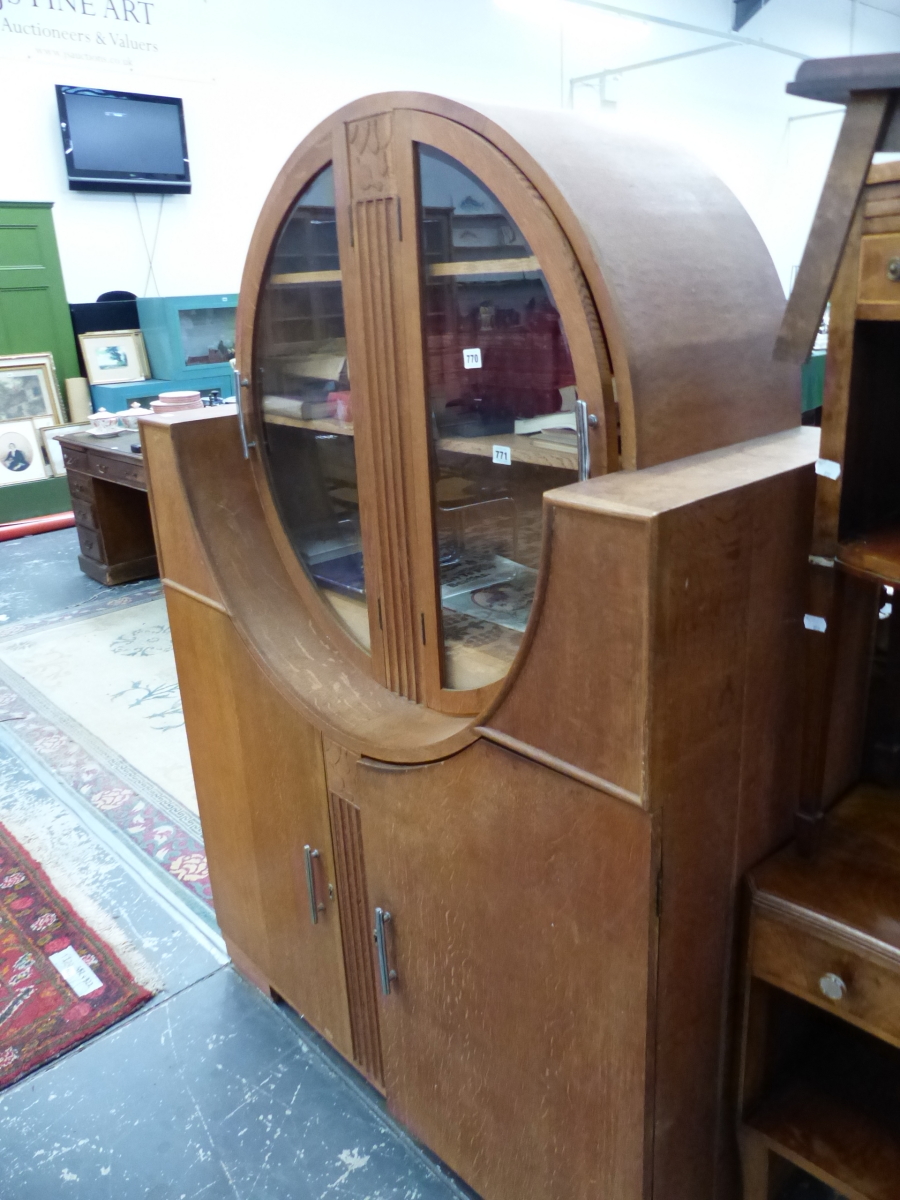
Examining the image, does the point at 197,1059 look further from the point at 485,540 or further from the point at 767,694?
the point at 767,694

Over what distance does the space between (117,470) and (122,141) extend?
284 cm

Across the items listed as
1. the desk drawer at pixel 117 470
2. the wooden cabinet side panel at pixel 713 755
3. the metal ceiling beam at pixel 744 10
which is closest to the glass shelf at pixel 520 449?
the wooden cabinet side panel at pixel 713 755

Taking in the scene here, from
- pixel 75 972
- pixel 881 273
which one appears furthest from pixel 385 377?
pixel 75 972

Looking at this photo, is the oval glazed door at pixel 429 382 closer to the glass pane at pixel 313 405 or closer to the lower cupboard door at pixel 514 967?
the glass pane at pixel 313 405

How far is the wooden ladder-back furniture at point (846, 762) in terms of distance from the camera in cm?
81

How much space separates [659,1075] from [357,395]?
3.11ft

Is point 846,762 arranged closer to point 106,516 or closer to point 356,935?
point 356,935

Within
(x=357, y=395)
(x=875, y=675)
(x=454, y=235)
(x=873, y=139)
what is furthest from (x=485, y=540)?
(x=873, y=139)

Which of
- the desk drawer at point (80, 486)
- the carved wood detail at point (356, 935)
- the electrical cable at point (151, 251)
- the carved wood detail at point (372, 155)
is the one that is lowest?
the carved wood detail at point (356, 935)

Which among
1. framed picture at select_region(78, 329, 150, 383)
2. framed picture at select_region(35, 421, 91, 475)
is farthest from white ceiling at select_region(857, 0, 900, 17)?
framed picture at select_region(35, 421, 91, 475)

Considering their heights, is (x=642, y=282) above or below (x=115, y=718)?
above

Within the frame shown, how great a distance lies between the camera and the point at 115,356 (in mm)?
5992

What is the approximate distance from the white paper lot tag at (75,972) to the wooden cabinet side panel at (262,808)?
0.37 m

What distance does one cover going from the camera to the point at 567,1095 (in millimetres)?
1141
